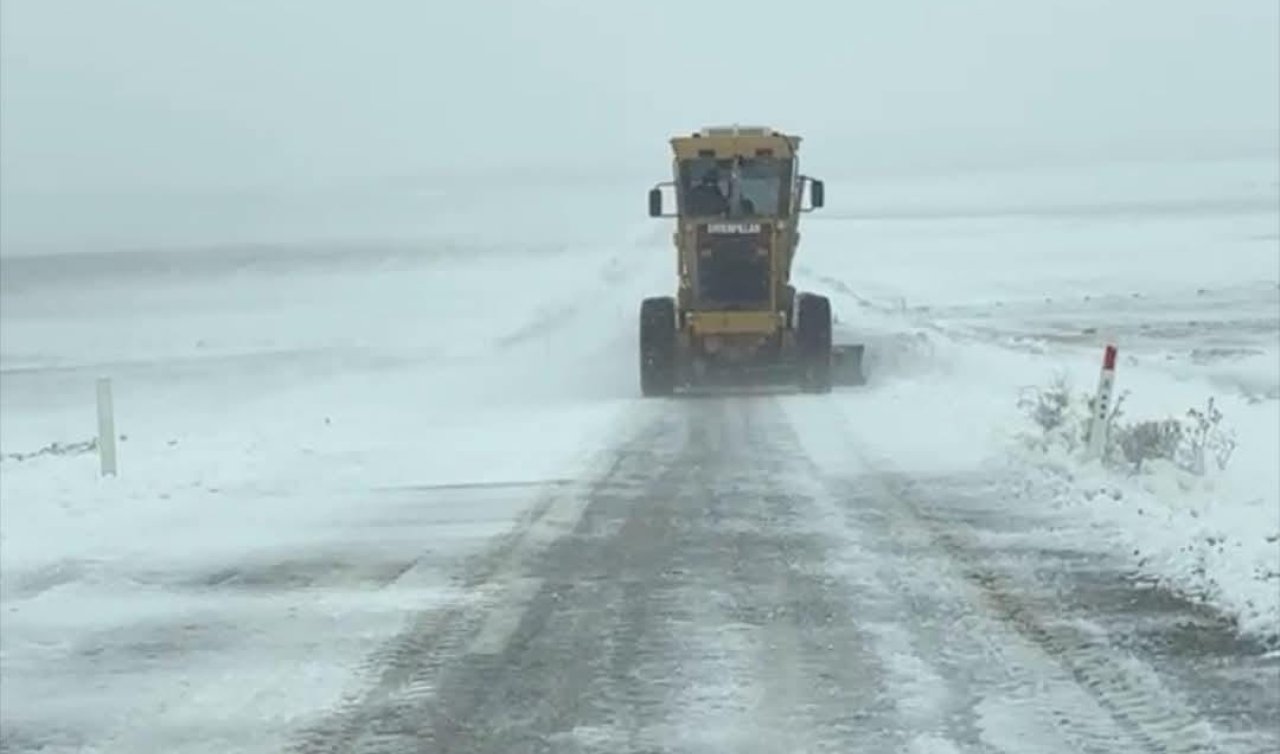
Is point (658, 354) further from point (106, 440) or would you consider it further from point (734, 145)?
point (106, 440)

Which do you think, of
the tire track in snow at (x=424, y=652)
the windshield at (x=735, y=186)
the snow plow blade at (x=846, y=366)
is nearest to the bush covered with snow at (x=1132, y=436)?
the tire track in snow at (x=424, y=652)

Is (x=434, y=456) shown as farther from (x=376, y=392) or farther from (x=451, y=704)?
(x=376, y=392)

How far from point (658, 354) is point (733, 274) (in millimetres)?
1370

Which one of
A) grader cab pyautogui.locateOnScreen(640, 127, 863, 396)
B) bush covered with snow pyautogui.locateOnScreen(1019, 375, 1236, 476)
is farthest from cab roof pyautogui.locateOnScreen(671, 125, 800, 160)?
bush covered with snow pyautogui.locateOnScreen(1019, 375, 1236, 476)

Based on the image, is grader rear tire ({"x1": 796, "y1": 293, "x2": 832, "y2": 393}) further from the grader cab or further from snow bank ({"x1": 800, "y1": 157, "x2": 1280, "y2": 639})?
snow bank ({"x1": 800, "y1": 157, "x2": 1280, "y2": 639})

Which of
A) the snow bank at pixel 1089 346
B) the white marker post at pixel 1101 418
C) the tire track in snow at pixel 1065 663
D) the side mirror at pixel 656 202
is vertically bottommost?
the snow bank at pixel 1089 346

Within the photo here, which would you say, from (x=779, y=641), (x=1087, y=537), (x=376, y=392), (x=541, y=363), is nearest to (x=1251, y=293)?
(x=541, y=363)

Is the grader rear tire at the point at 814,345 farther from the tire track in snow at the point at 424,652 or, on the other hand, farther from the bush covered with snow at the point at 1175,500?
the tire track in snow at the point at 424,652

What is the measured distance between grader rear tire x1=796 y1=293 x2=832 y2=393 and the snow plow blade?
57 centimetres

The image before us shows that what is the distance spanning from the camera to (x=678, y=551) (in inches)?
443

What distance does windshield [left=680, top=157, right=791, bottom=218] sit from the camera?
23.7 m

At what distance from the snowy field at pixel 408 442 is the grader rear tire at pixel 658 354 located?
69 cm

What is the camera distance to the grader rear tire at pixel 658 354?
23.5 metres

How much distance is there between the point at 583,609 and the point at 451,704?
1922mm
